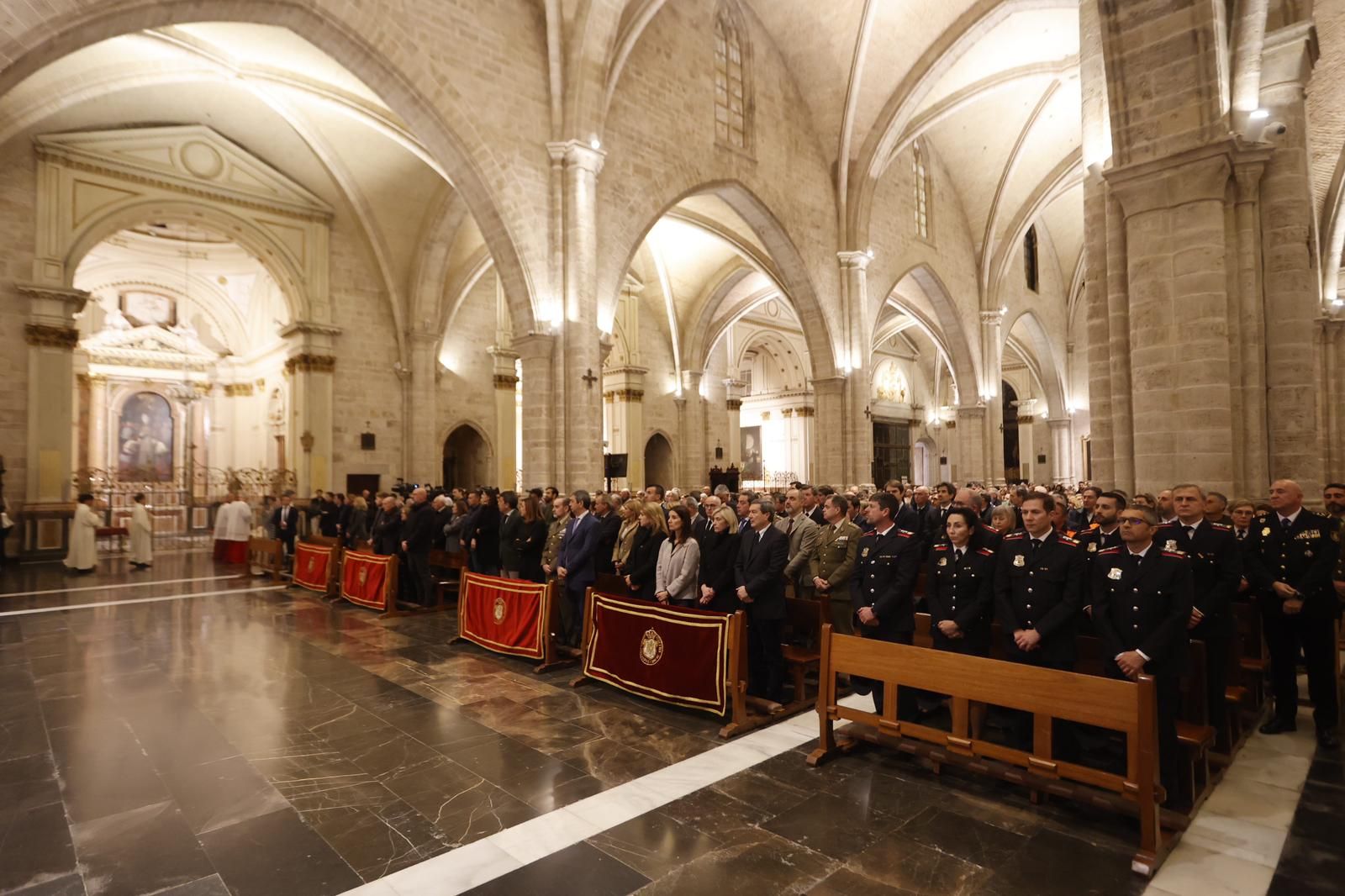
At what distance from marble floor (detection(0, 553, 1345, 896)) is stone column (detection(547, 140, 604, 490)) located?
598 centimetres

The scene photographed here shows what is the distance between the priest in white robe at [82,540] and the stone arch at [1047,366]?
2789 centimetres

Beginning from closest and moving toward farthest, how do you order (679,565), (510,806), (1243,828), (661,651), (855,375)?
(1243,828)
(510,806)
(661,651)
(679,565)
(855,375)

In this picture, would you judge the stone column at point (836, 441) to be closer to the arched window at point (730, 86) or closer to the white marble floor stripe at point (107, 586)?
the arched window at point (730, 86)

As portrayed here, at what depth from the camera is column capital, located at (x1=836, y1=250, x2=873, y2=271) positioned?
1817cm

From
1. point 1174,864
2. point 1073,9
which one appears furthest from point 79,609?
point 1073,9

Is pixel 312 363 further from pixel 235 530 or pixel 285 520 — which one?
pixel 285 520

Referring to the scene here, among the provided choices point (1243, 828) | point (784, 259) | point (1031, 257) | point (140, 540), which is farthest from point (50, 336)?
point (1031, 257)

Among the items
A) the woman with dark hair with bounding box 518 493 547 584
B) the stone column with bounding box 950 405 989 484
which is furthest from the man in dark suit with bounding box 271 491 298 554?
the stone column with bounding box 950 405 989 484

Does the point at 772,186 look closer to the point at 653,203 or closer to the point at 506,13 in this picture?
the point at 653,203

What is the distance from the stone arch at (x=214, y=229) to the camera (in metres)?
14.3

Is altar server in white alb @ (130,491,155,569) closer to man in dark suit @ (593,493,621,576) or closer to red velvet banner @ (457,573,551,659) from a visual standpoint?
red velvet banner @ (457,573,551,659)

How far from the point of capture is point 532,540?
790 cm

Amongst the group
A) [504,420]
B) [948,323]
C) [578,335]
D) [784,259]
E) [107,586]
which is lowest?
[107,586]

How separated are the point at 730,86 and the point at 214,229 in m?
12.1
